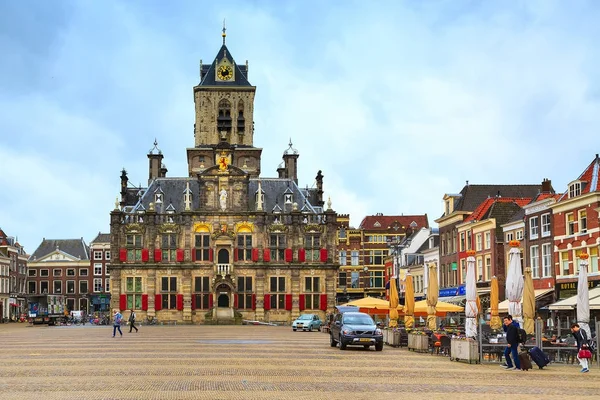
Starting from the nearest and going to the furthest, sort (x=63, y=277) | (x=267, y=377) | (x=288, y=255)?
(x=267, y=377) < (x=288, y=255) < (x=63, y=277)

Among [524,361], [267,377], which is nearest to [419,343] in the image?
[524,361]

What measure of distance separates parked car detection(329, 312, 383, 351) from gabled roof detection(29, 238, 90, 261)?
10694 centimetres

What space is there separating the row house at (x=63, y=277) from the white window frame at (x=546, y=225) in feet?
315

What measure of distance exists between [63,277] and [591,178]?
343ft

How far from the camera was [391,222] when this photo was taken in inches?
4628

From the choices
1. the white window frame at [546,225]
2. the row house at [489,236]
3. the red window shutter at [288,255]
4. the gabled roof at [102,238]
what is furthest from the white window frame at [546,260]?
the gabled roof at [102,238]

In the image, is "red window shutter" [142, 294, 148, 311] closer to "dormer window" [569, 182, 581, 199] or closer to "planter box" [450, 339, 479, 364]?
"dormer window" [569, 182, 581, 199]

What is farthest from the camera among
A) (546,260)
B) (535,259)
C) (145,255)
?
(145,255)

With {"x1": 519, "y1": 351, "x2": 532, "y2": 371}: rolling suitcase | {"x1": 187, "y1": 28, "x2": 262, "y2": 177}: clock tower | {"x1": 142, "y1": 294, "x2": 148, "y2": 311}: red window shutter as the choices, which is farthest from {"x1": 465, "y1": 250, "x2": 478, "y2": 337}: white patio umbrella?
{"x1": 187, "y1": 28, "x2": 262, "y2": 177}: clock tower

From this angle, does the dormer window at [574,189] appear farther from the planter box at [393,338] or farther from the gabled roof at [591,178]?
the planter box at [393,338]

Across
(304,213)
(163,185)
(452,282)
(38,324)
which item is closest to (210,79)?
(163,185)

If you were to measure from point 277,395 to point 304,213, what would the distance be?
226 feet

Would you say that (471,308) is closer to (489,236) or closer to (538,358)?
(538,358)

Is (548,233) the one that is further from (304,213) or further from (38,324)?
(38,324)
